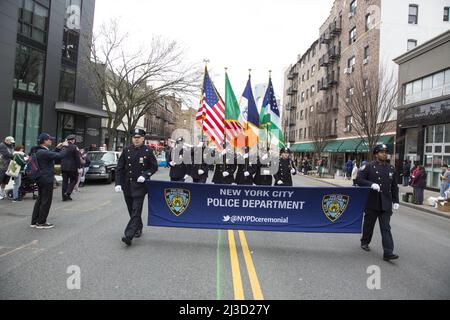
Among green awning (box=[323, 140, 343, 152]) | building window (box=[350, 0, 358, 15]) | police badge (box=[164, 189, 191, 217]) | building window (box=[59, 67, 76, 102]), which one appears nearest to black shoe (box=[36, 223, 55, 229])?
police badge (box=[164, 189, 191, 217])

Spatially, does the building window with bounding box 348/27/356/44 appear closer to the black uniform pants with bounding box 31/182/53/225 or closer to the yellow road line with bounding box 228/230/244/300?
the yellow road line with bounding box 228/230/244/300

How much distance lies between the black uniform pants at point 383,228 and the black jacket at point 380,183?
97 millimetres

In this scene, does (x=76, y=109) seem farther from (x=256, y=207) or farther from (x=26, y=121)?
(x=256, y=207)

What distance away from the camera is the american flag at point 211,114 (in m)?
12.2

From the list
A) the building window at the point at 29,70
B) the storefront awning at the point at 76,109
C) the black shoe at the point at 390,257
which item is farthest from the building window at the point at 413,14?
the black shoe at the point at 390,257

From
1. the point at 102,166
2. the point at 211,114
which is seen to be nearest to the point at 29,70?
the point at 102,166

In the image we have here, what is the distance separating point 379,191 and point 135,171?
172 inches

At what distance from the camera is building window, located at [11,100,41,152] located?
72.0 feet

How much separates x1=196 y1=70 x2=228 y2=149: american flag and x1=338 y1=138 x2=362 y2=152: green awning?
922 inches

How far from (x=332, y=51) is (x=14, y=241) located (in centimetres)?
4331

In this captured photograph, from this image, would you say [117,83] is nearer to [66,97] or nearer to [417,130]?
[66,97]

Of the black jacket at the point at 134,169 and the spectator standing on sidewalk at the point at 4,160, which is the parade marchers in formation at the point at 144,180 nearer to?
the black jacket at the point at 134,169

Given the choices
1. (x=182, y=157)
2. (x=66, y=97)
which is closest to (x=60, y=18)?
(x=66, y=97)
